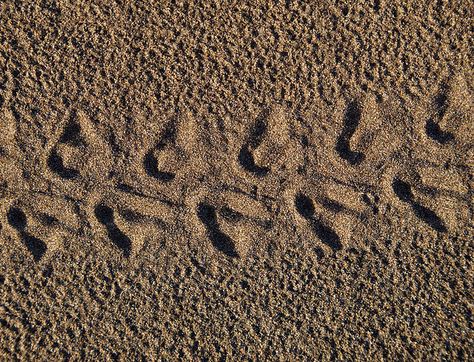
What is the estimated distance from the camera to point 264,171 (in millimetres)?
1667

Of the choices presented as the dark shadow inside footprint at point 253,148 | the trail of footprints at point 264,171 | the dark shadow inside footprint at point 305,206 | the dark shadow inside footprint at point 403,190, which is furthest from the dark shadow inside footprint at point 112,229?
the dark shadow inside footprint at point 403,190

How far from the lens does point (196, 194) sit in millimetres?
1664

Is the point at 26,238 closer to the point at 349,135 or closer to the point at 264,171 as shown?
the point at 264,171

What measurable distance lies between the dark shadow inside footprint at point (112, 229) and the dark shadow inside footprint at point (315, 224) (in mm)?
648

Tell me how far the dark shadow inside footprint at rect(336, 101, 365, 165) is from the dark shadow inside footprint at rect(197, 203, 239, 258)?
522 mm

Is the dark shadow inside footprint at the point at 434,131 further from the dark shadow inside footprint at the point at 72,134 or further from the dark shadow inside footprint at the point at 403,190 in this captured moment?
the dark shadow inside footprint at the point at 72,134

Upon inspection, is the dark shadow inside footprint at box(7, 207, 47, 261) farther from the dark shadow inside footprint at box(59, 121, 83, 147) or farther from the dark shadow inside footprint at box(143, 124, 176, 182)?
the dark shadow inside footprint at box(143, 124, 176, 182)

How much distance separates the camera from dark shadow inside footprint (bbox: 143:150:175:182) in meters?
1.67

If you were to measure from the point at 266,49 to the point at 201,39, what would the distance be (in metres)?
0.25

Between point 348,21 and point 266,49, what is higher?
point 348,21

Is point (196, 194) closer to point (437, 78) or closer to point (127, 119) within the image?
point (127, 119)

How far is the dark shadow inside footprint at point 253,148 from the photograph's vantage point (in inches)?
65.7

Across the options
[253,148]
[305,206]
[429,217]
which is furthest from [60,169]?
[429,217]

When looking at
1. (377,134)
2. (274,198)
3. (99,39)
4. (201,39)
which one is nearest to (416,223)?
(377,134)
